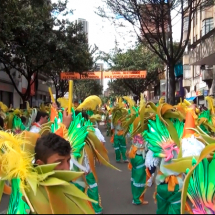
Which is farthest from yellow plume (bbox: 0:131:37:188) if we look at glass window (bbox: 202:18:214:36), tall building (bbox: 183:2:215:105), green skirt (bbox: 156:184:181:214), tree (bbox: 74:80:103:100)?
tree (bbox: 74:80:103:100)

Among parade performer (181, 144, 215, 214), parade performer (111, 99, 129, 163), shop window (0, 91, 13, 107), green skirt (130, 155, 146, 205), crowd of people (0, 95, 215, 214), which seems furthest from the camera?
shop window (0, 91, 13, 107)

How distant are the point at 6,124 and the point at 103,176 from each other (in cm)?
259

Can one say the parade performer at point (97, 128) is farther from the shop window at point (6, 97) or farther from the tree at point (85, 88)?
the tree at point (85, 88)

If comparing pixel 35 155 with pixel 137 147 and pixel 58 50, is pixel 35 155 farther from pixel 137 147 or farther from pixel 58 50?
pixel 58 50

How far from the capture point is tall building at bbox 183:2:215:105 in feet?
66.3

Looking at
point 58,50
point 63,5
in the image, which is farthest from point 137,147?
point 63,5

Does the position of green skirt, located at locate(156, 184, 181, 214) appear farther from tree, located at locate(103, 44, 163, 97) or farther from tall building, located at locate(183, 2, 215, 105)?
tree, located at locate(103, 44, 163, 97)

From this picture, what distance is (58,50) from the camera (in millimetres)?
17750

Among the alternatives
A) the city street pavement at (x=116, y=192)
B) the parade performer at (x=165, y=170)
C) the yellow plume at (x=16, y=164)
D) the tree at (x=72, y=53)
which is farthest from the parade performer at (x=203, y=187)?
the tree at (x=72, y=53)

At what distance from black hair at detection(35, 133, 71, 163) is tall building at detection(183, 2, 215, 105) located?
48.3 feet

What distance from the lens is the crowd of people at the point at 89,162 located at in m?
1.87

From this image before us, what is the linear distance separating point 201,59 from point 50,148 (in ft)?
66.4

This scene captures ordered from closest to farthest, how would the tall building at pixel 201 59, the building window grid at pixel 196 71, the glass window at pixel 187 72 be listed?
the tall building at pixel 201 59
the building window grid at pixel 196 71
the glass window at pixel 187 72

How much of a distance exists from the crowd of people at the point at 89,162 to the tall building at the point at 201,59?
1232 centimetres
